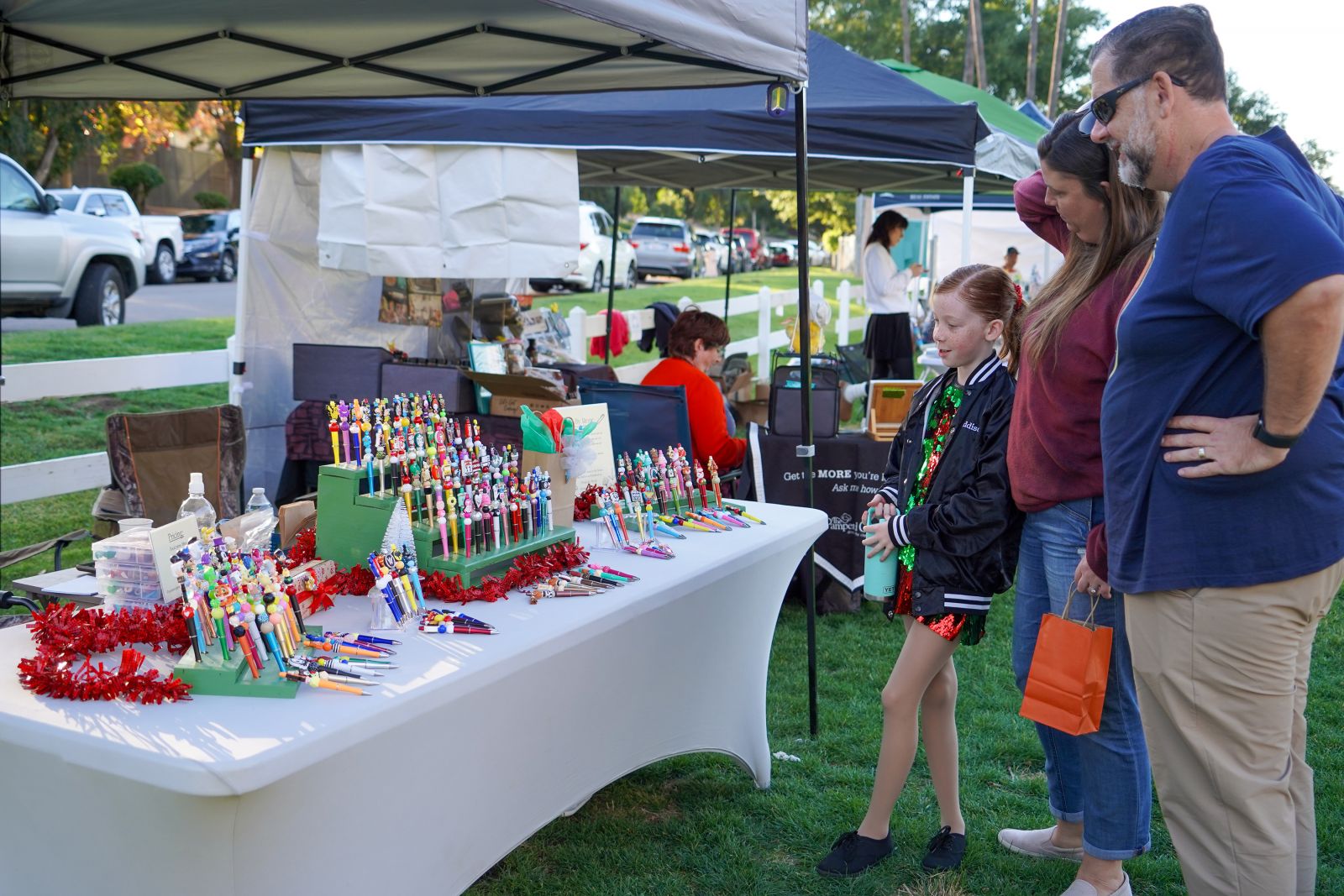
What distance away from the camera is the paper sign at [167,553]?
7.10ft

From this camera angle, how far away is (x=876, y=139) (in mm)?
5777

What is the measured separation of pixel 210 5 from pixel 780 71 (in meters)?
1.74

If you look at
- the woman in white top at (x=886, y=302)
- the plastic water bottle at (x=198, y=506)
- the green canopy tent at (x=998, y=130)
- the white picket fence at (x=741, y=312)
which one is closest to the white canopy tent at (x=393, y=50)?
the green canopy tent at (x=998, y=130)

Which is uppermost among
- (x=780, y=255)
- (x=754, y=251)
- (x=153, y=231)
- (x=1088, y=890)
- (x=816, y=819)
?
(x=780, y=255)

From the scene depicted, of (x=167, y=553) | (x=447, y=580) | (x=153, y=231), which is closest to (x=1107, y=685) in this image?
(x=447, y=580)

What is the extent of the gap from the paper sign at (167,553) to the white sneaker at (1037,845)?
2.22m

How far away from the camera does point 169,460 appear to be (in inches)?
178

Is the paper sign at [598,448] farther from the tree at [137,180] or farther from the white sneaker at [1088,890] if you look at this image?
the tree at [137,180]

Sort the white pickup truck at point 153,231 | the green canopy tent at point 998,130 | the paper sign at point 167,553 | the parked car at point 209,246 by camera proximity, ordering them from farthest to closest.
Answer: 1. the parked car at point 209,246
2. the white pickup truck at point 153,231
3. the green canopy tent at point 998,130
4. the paper sign at point 167,553

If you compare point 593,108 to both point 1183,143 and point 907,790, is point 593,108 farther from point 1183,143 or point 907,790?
point 1183,143

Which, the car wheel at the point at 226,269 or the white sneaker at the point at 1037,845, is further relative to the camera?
the car wheel at the point at 226,269

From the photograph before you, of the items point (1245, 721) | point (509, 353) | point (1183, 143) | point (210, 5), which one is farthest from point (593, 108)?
point (1245, 721)

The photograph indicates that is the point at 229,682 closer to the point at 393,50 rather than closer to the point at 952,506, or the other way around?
the point at 952,506

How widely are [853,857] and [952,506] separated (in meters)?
1.01
